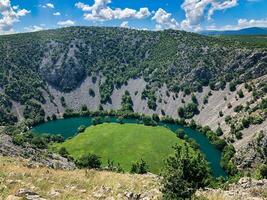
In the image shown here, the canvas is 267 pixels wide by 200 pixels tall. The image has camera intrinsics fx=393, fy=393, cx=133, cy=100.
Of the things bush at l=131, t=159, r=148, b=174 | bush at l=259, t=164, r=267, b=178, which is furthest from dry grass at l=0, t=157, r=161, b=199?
bush at l=259, t=164, r=267, b=178

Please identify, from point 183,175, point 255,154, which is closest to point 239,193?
point 183,175

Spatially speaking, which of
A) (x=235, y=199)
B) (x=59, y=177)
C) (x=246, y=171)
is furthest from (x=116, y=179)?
(x=246, y=171)

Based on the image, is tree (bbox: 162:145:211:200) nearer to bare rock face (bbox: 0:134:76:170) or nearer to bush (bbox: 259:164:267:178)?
bare rock face (bbox: 0:134:76:170)

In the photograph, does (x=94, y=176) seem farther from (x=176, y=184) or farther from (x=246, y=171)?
(x=246, y=171)

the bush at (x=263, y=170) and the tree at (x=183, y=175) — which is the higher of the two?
the tree at (x=183, y=175)

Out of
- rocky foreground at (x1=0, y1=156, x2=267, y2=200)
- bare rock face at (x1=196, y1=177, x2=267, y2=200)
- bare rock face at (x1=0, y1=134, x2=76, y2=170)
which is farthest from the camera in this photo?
bare rock face at (x1=0, y1=134, x2=76, y2=170)

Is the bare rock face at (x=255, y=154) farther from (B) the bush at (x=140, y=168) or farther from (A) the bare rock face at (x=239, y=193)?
(A) the bare rock face at (x=239, y=193)

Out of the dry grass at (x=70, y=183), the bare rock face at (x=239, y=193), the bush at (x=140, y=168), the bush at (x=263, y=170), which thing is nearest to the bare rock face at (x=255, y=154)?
the bush at (x=263, y=170)
